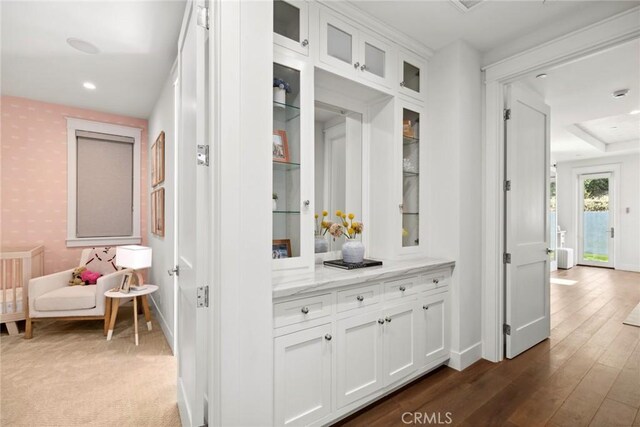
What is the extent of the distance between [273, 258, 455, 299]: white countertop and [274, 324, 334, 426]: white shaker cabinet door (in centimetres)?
24

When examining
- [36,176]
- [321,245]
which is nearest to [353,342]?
[321,245]

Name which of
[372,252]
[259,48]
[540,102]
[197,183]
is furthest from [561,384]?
[259,48]

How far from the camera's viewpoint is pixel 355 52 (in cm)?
218

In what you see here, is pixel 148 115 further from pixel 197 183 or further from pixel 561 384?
pixel 561 384

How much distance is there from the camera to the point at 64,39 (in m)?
2.63

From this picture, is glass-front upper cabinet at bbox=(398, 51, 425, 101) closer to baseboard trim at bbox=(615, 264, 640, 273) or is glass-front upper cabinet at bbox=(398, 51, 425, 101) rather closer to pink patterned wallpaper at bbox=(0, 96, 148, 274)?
pink patterned wallpaper at bbox=(0, 96, 148, 274)

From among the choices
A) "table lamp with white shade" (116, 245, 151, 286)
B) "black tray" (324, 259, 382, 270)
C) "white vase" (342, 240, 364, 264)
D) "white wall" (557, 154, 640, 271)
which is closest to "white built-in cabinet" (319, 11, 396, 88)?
"white vase" (342, 240, 364, 264)

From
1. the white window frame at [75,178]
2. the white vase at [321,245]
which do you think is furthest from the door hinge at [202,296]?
the white window frame at [75,178]

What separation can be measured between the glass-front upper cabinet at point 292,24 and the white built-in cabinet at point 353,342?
146 centimetres

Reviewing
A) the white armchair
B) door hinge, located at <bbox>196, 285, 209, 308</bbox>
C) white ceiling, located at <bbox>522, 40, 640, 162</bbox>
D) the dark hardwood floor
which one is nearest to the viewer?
door hinge, located at <bbox>196, 285, 209, 308</bbox>

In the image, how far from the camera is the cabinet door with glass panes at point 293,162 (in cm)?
188

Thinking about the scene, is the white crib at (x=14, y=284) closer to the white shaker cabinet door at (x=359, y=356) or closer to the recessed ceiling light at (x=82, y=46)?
the recessed ceiling light at (x=82, y=46)

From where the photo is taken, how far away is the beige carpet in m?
1.96

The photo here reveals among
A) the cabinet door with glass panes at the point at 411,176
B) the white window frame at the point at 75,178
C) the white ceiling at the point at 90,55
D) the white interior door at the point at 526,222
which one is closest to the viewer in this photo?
the white ceiling at the point at 90,55
